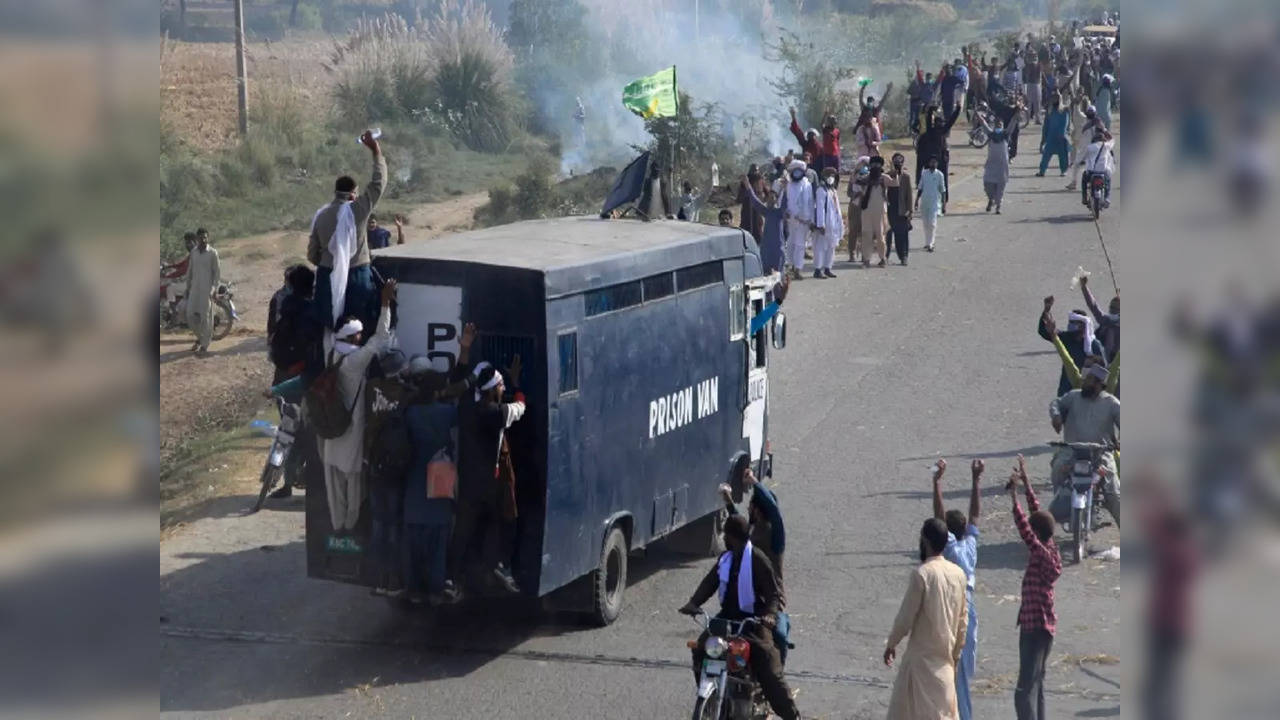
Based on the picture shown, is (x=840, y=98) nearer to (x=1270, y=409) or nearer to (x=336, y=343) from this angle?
(x=336, y=343)

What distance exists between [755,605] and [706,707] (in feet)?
1.97

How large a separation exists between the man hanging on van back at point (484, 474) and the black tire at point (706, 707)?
5.89 feet

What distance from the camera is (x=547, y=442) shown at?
912cm

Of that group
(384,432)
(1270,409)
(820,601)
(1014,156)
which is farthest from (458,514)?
(1014,156)

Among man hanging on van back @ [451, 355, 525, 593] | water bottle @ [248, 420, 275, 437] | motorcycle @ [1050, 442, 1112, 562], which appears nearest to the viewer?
man hanging on van back @ [451, 355, 525, 593]

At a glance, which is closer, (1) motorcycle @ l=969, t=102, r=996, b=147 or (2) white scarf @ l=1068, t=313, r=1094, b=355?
(2) white scarf @ l=1068, t=313, r=1094, b=355

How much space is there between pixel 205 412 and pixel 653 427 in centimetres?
818

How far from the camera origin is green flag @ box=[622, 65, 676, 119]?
18047mm

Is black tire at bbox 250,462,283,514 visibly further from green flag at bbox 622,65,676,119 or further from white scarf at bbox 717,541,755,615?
green flag at bbox 622,65,676,119

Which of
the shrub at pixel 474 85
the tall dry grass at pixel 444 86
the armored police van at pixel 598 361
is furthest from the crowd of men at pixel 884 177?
the tall dry grass at pixel 444 86

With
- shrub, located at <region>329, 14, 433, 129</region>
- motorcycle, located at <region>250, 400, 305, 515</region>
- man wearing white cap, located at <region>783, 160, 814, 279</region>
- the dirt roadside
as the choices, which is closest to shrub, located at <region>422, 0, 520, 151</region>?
shrub, located at <region>329, 14, 433, 129</region>

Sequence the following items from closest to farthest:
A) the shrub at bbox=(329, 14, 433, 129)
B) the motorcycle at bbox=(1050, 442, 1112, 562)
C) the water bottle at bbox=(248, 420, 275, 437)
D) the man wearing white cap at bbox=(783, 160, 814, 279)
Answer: the motorcycle at bbox=(1050, 442, 1112, 562)
the water bottle at bbox=(248, 420, 275, 437)
the man wearing white cap at bbox=(783, 160, 814, 279)
the shrub at bbox=(329, 14, 433, 129)

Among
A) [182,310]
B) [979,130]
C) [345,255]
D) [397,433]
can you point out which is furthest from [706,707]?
[979,130]

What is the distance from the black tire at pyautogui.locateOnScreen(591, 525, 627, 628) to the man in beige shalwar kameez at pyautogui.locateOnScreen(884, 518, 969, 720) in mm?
3223
